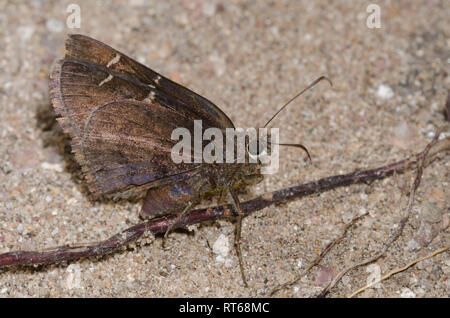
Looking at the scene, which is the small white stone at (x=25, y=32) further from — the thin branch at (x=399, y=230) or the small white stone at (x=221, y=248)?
the thin branch at (x=399, y=230)

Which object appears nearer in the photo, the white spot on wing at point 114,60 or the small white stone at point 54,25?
the white spot on wing at point 114,60

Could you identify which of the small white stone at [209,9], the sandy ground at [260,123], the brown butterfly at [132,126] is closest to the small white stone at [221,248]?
the sandy ground at [260,123]

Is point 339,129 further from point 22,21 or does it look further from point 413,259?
point 22,21

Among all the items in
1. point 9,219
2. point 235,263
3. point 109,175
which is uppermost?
point 109,175

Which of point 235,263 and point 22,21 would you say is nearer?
point 235,263

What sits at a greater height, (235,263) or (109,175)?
(109,175)

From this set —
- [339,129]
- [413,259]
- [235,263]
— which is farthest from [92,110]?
[413,259]

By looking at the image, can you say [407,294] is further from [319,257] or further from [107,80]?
[107,80]
